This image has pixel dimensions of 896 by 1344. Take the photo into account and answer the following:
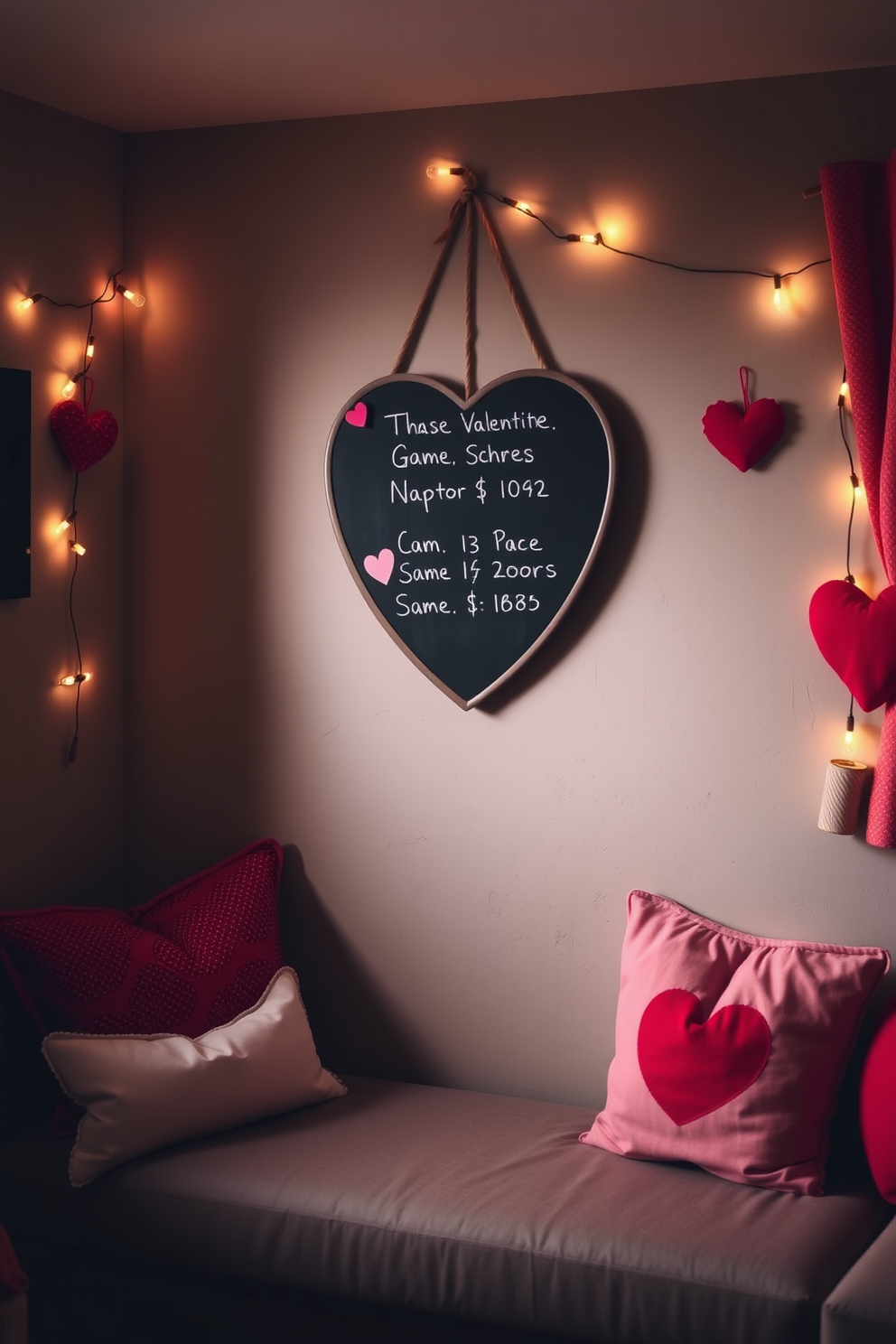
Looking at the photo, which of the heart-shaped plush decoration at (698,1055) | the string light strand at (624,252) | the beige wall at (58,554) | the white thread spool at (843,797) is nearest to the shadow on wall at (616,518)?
the string light strand at (624,252)

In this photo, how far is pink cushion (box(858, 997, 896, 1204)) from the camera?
6.70ft

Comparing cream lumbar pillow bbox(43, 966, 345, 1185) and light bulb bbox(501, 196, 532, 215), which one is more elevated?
light bulb bbox(501, 196, 532, 215)

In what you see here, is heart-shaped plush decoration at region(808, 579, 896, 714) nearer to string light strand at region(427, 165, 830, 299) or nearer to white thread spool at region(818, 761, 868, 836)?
white thread spool at region(818, 761, 868, 836)

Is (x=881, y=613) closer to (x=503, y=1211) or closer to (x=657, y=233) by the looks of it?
(x=657, y=233)

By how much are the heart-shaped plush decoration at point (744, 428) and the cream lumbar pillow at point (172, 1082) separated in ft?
4.57

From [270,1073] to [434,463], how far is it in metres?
1.24

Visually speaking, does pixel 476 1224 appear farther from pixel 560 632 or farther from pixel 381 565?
pixel 381 565

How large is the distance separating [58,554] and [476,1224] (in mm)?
1562

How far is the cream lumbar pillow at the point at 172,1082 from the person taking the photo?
2.16m

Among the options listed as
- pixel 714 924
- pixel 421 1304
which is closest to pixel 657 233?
pixel 714 924

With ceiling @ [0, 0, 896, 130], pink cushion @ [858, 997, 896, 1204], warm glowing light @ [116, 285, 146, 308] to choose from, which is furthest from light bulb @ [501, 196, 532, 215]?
pink cushion @ [858, 997, 896, 1204]

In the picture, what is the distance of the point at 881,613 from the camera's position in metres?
2.14

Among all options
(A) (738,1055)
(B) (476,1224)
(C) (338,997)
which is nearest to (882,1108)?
(A) (738,1055)

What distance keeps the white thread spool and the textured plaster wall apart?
68 mm
